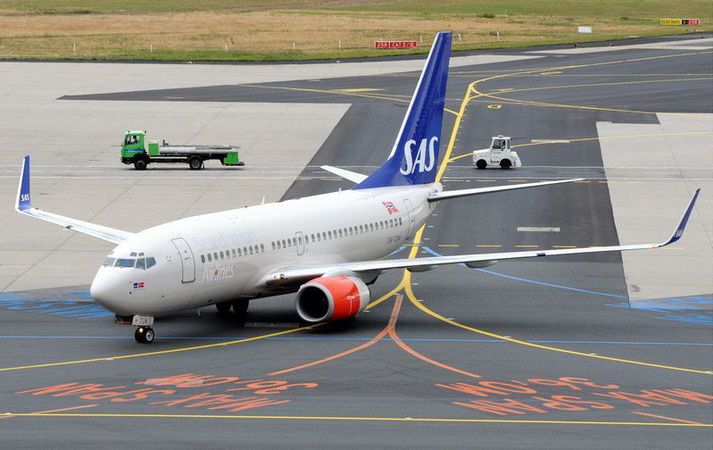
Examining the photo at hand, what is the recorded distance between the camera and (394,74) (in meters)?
140

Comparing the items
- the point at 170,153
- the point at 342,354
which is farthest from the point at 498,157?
the point at 342,354

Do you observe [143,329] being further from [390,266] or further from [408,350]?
[390,266]

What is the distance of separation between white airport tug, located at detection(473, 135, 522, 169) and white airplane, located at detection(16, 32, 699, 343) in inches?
1173

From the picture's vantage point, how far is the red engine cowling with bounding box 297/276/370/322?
2109 inches

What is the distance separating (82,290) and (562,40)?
119864 mm

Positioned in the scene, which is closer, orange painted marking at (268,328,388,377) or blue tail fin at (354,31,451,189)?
orange painted marking at (268,328,388,377)

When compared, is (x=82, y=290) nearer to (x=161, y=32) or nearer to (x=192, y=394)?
(x=192, y=394)

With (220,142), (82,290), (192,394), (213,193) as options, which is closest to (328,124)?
(220,142)

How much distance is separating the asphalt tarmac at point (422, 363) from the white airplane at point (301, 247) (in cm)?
150

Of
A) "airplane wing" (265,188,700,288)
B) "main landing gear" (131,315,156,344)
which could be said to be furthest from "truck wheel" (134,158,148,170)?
"main landing gear" (131,315,156,344)

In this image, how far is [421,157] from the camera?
65500mm

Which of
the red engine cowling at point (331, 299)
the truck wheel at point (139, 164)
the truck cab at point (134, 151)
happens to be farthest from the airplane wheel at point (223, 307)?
the truck wheel at point (139, 164)

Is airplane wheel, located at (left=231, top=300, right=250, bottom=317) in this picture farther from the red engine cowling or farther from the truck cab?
the truck cab

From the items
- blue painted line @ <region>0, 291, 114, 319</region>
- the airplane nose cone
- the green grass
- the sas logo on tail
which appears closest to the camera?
the airplane nose cone
